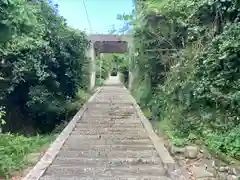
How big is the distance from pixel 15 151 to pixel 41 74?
12.3 feet

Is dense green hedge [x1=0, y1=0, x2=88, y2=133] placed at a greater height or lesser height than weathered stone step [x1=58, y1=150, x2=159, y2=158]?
greater

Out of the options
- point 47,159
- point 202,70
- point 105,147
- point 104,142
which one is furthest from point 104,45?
point 47,159

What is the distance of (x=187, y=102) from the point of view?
22.5 ft

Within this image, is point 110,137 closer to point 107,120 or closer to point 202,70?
point 107,120

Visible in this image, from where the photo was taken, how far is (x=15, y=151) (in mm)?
6207

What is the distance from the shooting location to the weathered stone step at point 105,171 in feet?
17.0

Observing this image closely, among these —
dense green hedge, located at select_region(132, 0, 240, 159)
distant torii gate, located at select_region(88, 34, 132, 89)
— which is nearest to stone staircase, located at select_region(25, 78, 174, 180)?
dense green hedge, located at select_region(132, 0, 240, 159)

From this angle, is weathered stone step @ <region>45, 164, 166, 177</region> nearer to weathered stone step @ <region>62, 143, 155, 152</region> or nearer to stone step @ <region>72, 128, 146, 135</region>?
weathered stone step @ <region>62, 143, 155, 152</region>

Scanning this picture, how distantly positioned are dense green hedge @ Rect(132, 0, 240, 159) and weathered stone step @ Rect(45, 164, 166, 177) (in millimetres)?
1121

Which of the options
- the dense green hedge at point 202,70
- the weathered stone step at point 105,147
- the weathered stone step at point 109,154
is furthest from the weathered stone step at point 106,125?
the weathered stone step at point 109,154

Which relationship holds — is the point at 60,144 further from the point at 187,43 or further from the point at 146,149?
the point at 187,43

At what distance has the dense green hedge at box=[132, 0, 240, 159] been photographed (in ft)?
19.1

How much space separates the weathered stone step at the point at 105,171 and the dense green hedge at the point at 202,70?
44.1 inches

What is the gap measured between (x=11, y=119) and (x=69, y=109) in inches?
87.7
